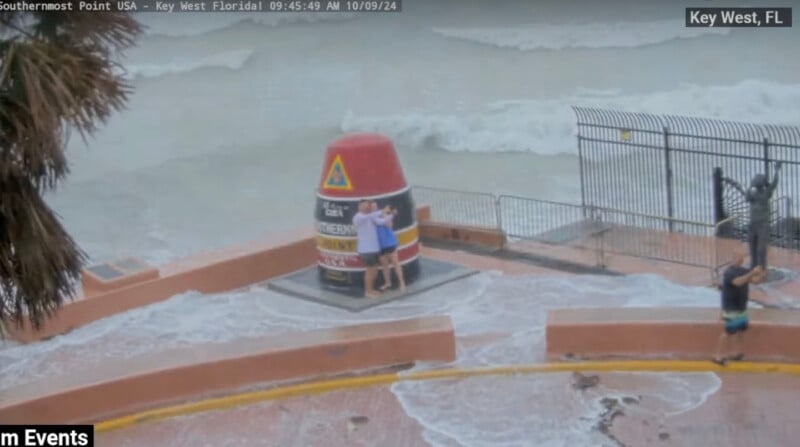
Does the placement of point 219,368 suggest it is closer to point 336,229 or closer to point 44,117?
point 336,229

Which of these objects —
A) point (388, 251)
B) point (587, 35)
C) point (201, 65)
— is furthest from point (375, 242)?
point (201, 65)

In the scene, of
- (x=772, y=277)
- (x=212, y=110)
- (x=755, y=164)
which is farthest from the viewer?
(x=212, y=110)

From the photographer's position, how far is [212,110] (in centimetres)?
4988

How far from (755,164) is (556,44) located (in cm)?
2818

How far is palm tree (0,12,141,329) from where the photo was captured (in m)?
6.09

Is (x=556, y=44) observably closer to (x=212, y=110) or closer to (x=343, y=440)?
(x=212, y=110)

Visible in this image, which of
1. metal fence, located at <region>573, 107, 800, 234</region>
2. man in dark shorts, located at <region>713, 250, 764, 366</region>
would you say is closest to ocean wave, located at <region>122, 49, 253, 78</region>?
metal fence, located at <region>573, 107, 800, 234</region>

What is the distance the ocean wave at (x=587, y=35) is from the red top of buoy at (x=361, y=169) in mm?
37138

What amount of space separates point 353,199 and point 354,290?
1.27 m

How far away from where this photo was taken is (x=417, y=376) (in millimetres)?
12594

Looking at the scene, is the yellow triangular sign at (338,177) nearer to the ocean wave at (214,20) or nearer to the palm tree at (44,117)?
the palm tree at (44,117)

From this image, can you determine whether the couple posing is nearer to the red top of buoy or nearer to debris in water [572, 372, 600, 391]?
the red top of buoy

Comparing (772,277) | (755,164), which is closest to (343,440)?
(772,277)

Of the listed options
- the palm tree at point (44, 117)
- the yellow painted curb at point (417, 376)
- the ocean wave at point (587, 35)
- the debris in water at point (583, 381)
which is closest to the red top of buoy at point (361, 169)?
the yellow painted curb at point (417, 376)
